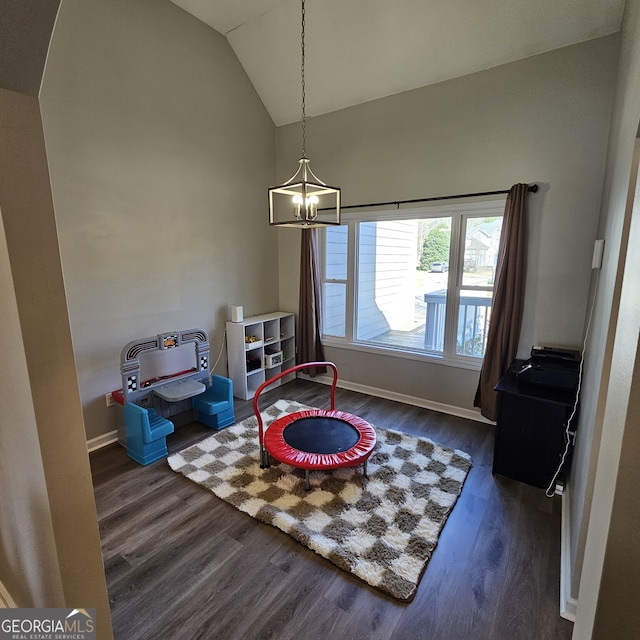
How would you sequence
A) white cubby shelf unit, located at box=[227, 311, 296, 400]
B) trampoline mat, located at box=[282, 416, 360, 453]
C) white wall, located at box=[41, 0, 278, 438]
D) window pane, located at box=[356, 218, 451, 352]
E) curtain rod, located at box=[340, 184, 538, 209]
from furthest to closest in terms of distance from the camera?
white cubby shelf unit, located at box=[227, 311, 296, 400], window pane, located at box=[356, 218, 451, 352], curtain rod, located at box=[340, 184, 538, 209], white wall, located at box=[41, 0, 278, 438], trampoline mat, located at box=[282, 416, 360, 453]

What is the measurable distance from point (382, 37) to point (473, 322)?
2.76 metres

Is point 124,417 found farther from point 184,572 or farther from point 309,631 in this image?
point 309,631

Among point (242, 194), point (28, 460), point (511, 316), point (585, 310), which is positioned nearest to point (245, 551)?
point (28, 460)

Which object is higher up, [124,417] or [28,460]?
[28,460]

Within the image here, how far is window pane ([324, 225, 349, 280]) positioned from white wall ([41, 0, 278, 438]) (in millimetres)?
1009

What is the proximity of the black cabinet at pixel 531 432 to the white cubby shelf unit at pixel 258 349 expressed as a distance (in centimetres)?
254

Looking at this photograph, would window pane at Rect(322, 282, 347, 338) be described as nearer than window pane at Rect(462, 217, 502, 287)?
No

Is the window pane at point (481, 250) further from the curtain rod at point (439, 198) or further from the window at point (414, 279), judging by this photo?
the curtain rod at point (439, 198)

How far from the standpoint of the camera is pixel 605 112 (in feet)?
8.50

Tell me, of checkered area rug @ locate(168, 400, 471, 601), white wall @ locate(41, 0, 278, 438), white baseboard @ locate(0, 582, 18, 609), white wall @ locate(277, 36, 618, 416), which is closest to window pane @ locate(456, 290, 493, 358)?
white wall @ locate(277, 36, 618, 416)

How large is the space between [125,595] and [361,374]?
299 cm

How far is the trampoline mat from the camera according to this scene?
2.54 m

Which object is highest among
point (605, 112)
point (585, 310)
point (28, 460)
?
point (605, 112)

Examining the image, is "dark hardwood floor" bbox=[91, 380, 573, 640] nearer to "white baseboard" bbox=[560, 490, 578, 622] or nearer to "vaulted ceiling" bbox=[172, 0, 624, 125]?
"white baseboard" bbox=[560, 490, 578, 622]
